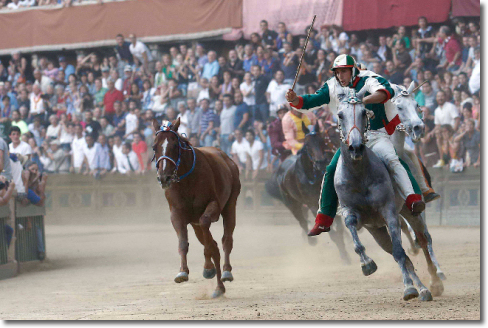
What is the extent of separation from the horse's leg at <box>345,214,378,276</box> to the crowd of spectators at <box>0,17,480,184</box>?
6.67 meters

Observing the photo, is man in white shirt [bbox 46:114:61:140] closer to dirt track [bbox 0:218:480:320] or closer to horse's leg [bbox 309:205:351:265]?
dirt track [bbox 0:218:480:320]

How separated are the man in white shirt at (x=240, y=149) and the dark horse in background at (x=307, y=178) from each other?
3.42 meters

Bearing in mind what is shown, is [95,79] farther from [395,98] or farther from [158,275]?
[395,98]

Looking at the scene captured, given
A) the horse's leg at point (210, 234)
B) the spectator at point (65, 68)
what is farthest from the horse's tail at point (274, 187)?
the spectator at point (65, 68)

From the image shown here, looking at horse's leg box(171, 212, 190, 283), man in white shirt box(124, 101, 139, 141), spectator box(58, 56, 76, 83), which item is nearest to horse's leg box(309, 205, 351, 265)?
horse's leg box(171, 212, 190, 283)

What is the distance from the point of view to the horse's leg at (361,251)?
7.67m

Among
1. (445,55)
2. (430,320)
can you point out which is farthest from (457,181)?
(430,320)

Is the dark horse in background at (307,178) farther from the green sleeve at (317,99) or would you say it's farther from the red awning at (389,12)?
the red awning at (389,12)

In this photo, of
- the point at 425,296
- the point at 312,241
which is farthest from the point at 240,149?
the point at 425,296

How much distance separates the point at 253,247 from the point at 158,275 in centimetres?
392

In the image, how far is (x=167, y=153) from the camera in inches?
343

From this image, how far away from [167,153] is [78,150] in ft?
42.3

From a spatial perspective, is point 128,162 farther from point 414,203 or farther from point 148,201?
point 414,203

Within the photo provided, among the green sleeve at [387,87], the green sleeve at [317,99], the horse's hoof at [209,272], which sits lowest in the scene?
the horse's hoof at [209,272]
